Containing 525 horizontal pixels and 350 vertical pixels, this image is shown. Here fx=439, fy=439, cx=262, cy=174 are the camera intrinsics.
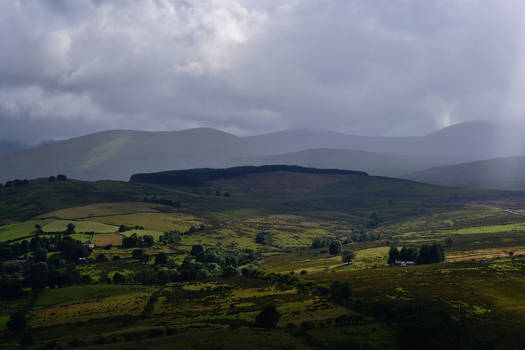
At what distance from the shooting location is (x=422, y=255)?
459ft

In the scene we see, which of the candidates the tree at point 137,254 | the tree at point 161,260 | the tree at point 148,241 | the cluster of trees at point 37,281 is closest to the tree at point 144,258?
the tree at point 137,254

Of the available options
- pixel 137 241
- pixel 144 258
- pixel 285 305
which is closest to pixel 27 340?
pixel 285 305

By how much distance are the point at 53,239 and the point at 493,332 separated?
177 metres

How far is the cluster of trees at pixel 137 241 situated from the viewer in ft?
624

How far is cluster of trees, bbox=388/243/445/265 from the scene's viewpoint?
137 meters

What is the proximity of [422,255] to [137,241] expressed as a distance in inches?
4695

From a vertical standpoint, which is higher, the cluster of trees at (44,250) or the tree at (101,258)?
the cluster of trees at (44,250)

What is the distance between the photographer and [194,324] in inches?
3009

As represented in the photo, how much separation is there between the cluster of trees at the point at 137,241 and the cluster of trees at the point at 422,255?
342ft

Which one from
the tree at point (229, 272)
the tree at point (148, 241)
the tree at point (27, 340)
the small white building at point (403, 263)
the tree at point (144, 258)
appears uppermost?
the tree at point (148, 241)

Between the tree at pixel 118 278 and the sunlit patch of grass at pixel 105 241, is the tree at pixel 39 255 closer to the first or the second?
the sunlit patch of grass at pixel 105 241

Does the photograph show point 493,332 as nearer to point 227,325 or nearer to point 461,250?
point 227,325

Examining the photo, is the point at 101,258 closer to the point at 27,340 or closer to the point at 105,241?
the point at 105,241

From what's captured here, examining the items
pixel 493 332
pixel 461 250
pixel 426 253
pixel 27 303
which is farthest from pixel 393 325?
pixel 461 250
